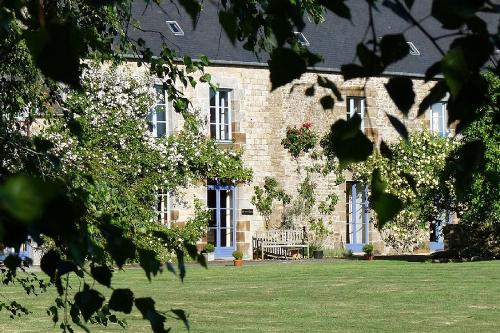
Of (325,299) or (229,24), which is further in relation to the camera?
(325,299)

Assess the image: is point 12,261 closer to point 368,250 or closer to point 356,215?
point 368,250

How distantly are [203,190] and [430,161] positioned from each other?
5.94m

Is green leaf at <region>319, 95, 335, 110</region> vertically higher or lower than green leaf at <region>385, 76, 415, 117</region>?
higher

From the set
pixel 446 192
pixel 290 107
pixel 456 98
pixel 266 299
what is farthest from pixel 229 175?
pixel 456 98

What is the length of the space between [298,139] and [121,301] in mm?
25431

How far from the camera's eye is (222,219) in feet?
90.0

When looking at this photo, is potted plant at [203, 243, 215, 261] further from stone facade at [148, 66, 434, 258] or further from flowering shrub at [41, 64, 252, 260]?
stone facade at [148, 66, 434, 258]

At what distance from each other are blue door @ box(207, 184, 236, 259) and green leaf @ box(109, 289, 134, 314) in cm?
2454

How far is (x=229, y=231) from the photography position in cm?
2725

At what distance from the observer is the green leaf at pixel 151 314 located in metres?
2.33

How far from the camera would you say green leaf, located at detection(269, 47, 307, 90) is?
1.98m

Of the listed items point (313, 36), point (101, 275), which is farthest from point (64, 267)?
point (313, 36)

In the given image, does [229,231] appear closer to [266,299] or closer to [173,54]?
[266,299]

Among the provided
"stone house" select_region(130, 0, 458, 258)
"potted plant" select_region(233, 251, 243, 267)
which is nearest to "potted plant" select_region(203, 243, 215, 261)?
"stone house" select_region(130, 0, 458, 258)
